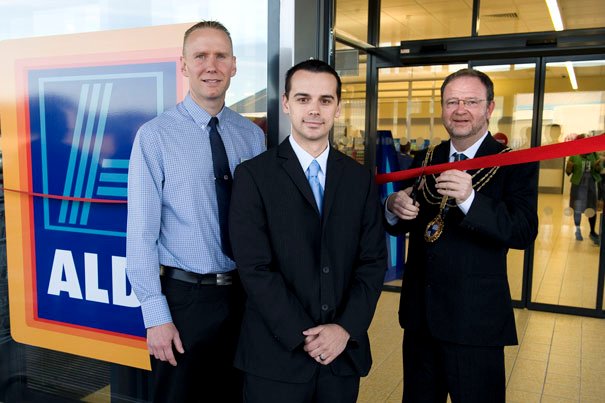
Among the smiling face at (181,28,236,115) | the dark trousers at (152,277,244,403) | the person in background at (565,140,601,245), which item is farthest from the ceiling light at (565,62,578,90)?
the dark trousers at (152,277,244,403)

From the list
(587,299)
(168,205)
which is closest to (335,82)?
(168,205)

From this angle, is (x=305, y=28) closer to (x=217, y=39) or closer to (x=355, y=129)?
(x=217, y=39)

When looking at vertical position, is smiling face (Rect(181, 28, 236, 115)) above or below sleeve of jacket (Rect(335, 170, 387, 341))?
above

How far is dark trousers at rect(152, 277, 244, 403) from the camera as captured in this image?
1864 millimetres

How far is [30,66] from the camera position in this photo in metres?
2.69

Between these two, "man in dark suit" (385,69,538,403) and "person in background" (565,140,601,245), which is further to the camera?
"person in background" (565,140,601,245)

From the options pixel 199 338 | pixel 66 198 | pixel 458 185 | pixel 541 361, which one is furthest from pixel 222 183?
pixel 541 361

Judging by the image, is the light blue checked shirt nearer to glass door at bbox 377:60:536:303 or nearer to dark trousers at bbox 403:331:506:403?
dark trousers at bbox 403:331:506:403

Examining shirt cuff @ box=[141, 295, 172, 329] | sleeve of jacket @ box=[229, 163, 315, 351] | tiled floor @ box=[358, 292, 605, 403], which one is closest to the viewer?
sleeve of jacket @ box=[229, 163, 315, 351]

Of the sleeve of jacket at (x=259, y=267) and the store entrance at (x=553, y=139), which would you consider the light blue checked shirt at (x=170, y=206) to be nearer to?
the sleeve of jacket at (x=259, y=267)

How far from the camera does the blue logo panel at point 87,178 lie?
2.44 m

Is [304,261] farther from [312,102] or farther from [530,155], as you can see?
[530,155]

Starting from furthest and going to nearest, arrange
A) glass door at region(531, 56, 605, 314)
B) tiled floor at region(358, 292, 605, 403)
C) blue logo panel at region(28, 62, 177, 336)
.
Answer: glass door at region(531, 56, 605, 314) < tiled floor at region(358, 292, 605, 403) < blue logo panel at region(28, 62, 177, 336)

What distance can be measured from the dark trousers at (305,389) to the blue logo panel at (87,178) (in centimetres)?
101
